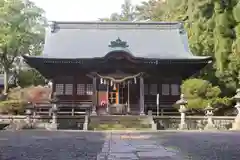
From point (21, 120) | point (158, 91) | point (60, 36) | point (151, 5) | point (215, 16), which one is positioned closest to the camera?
point (21, 120)

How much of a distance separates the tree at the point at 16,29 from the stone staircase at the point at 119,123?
17.9m

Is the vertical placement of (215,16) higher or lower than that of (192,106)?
higher

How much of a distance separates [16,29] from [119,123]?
21325 mm

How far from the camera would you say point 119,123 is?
23109 millimetres

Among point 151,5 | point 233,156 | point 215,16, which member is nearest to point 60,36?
point 215,16

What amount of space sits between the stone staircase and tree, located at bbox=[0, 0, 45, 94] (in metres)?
17.9

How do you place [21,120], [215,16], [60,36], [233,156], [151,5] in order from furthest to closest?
[151,5], [60,36], [215,16], [21,120], [233,156]

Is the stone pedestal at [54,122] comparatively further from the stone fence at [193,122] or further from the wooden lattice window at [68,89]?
the stone fence at [193,122]

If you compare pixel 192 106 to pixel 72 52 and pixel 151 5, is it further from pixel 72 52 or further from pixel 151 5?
pixel 151 5

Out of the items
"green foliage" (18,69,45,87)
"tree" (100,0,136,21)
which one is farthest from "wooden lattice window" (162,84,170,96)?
"tree" (100,0,136,21)

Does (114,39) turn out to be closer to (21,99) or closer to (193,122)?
(21,99)

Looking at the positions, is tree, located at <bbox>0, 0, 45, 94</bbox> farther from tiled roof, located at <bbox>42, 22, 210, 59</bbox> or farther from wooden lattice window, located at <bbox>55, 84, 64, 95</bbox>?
wooden lattice window, located at <bbox>55, 84, 64, 95</bbox>

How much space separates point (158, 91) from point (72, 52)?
7510 millimetres

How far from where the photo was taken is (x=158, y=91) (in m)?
28.5
